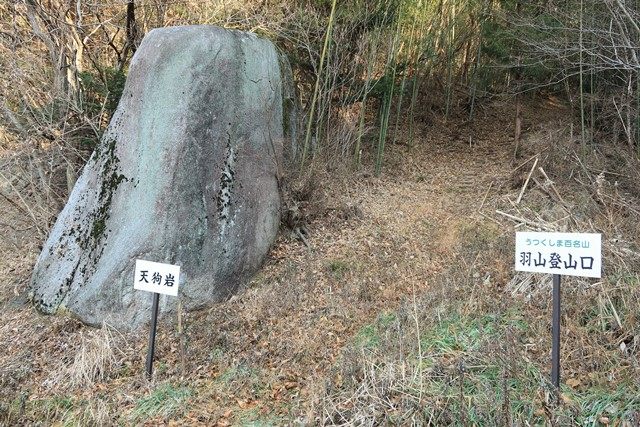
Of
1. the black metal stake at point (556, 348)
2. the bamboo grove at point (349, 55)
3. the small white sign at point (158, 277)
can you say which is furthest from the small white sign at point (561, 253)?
the bamboo grove at point (349, 55)

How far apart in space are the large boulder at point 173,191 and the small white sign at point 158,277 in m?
1.00

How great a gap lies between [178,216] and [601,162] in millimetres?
6392

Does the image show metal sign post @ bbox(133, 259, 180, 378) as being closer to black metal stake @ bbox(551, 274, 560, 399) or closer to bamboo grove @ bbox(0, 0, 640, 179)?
black metal stake @ bbox(551, 274, 560, 399)

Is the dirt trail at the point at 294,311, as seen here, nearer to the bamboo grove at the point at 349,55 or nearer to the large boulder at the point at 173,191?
the large boulder at the point at 173,191

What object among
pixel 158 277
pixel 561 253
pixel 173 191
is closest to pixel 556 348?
pixel 561 253

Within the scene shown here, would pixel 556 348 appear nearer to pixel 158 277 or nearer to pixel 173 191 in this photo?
pixel 158 277

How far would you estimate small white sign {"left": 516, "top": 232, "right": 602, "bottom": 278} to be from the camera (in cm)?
273

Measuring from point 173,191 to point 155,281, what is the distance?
1.46 metres

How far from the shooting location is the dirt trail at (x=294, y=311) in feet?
12.5

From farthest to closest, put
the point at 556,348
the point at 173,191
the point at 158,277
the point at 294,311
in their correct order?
the point at 173,191 < the point at 294,311 < the point at 158,277 < the point at 556,348

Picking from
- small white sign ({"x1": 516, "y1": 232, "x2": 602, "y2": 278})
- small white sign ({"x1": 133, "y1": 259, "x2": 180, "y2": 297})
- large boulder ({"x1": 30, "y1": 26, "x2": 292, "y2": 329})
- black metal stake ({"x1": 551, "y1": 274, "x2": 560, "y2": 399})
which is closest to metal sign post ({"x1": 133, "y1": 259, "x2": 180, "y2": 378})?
small white sign ({"x1": 133, "y1": 259, "x2": 180, "y2": 297})

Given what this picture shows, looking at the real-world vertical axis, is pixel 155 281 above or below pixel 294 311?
above

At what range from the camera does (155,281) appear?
3777mm

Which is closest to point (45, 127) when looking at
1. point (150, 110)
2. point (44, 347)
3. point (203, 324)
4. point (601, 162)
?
point (150, 110)
